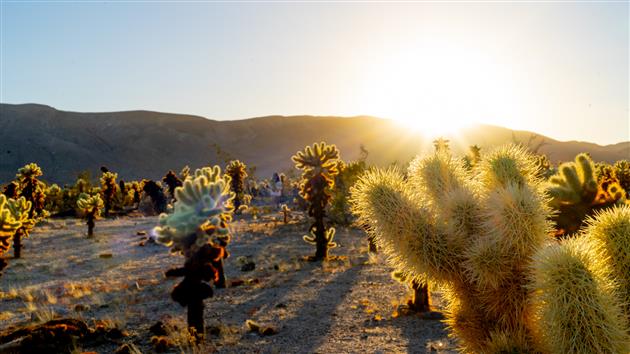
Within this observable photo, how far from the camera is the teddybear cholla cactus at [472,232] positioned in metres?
3.53

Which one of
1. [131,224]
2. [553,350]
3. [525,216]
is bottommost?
[131,224]

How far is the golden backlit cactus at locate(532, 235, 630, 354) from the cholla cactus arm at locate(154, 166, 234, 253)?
18.0ft

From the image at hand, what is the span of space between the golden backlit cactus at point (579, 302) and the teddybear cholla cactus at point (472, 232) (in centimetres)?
43

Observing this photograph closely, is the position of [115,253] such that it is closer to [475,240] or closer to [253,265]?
[253,265]

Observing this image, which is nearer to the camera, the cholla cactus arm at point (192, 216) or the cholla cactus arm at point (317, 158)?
the cholla cactus arm at point (192, 216)

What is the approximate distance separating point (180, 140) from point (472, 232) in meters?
104

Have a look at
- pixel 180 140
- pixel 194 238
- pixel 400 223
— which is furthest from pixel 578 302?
pixel 180 140

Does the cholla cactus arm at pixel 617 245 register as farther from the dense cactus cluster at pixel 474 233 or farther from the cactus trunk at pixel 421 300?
the cactus trunk at pixel 421 300

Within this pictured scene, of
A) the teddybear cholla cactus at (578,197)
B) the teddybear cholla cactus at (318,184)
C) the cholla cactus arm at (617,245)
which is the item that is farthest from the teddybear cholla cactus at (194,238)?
the teddybear cholla cactus at (318,184)

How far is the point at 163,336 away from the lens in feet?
24.6

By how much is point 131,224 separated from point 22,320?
19085 mm

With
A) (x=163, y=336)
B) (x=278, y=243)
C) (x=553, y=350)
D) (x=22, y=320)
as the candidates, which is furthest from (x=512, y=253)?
(x=278, y=243)

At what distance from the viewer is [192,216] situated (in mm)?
7496

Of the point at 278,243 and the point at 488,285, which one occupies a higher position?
the point at 488,285
